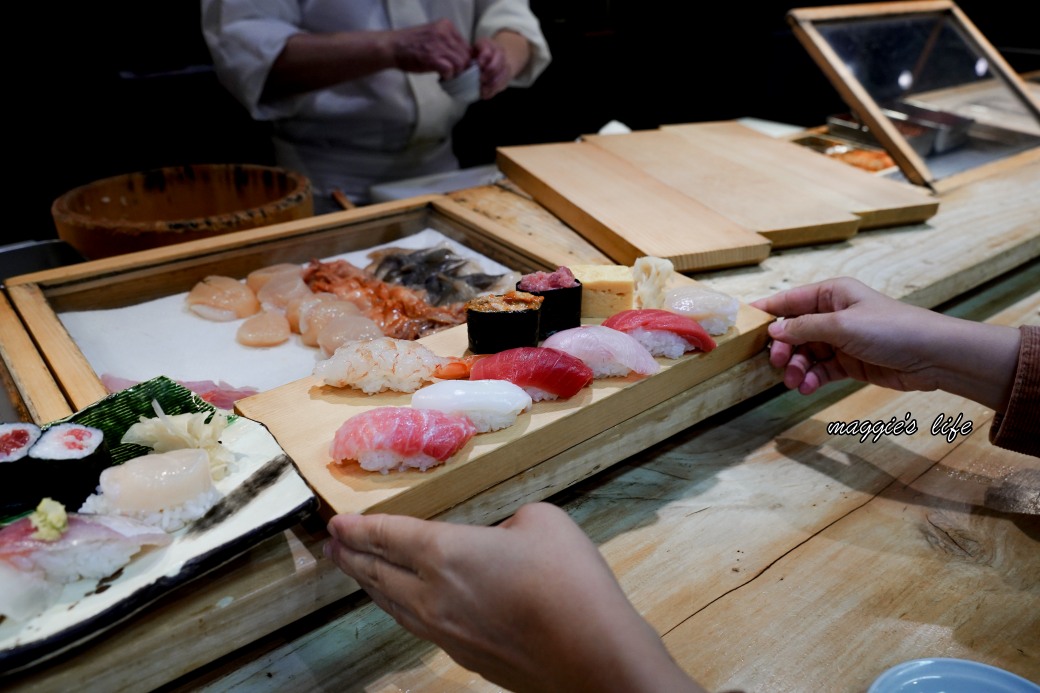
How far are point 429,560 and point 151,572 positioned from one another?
41 centimetres

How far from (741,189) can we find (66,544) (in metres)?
2.41

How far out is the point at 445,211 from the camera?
2561 millimetres

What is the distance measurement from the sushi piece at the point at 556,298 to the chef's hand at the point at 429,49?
1.63 m

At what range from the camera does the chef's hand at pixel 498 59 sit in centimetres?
324

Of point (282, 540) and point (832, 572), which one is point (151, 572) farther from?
point (832, 572)

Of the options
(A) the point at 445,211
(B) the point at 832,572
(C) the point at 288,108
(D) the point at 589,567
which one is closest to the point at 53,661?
(D) the point at 589,567

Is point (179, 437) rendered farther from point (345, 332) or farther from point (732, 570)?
point (732, 570)

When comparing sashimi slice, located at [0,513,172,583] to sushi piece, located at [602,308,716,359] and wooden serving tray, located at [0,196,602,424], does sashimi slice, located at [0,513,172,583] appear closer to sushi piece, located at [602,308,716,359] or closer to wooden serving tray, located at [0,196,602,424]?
wooden serving tray, located at [0,196,602,424]

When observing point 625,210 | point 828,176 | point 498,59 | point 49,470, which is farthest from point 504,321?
point 498,59

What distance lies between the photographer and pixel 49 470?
1072mm

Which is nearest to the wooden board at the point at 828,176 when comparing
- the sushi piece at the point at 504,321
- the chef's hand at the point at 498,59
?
the chef's hand at the point at 498,59

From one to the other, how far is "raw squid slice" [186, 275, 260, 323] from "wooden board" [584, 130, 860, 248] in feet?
5.22

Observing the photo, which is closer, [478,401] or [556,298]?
[478,401]

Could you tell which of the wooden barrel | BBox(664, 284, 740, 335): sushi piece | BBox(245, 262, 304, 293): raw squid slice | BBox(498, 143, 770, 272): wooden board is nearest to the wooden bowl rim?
the wooden barrel
